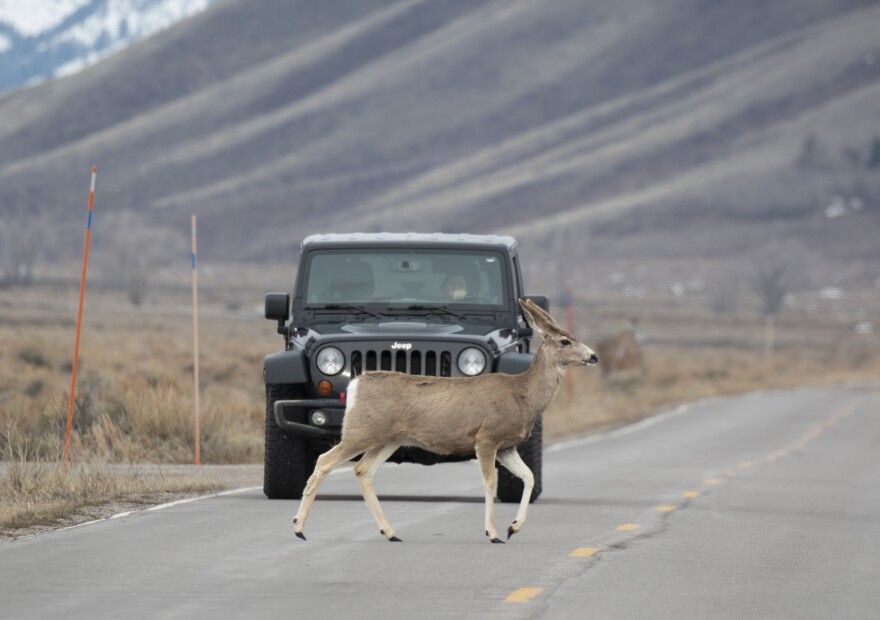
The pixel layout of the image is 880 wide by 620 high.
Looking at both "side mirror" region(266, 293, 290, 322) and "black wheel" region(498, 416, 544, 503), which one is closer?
"black wheel" region(498, 416, 544, 503)

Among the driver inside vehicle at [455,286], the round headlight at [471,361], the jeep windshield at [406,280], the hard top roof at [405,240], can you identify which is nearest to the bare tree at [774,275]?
the hard top roof at [405,240]

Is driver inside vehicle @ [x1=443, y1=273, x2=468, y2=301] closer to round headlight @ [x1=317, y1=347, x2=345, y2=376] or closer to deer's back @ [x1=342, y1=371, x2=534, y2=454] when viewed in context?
round headlight @ [x1=317, y1=347, x2=345, y2=376]

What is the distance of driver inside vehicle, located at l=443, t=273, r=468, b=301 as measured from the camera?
717 inches

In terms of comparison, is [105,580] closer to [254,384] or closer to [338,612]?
[338,612]

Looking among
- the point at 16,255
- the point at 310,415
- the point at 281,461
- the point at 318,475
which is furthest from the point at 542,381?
the point at 16,255

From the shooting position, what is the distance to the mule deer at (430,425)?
44.8 ft

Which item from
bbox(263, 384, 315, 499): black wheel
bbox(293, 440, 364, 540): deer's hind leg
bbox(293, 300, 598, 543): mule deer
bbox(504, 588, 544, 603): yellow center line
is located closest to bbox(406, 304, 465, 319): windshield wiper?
bbox(263, 384, 315, 499): black wheel

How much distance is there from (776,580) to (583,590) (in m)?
1.68

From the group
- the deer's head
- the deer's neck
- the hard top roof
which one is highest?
the hard top roof

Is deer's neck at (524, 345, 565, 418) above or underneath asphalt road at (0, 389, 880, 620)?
above

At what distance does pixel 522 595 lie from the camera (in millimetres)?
11055

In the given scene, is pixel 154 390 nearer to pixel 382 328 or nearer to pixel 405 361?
pixel 382 328

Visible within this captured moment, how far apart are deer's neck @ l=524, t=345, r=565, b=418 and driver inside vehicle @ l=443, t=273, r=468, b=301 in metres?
3.78

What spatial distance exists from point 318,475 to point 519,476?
1.41 meters
